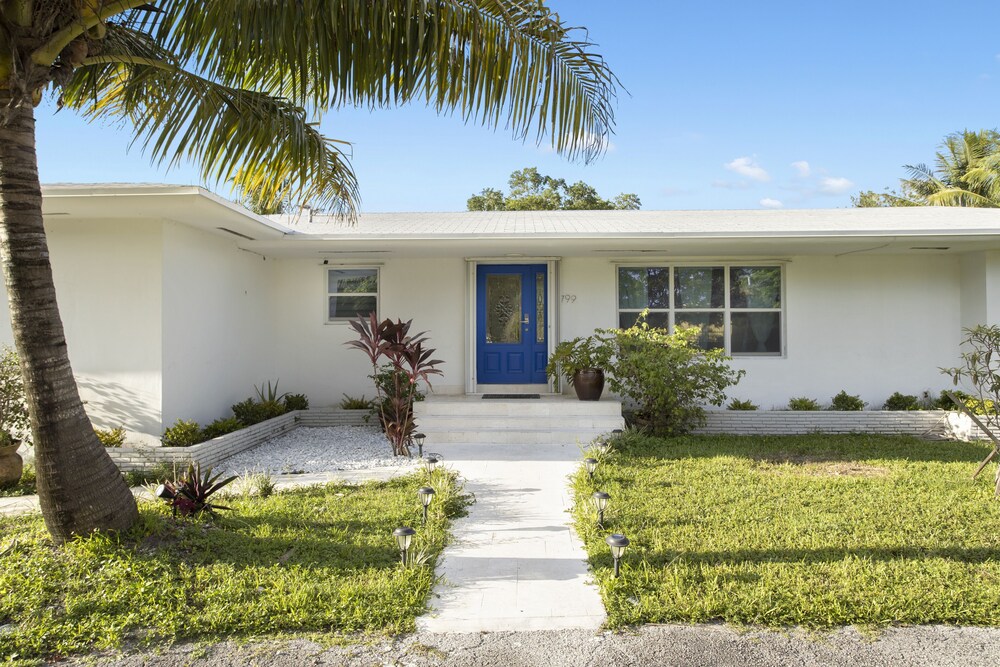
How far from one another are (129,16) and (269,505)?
4.04 meters

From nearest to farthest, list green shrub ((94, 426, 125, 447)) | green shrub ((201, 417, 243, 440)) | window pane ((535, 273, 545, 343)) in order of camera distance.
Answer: green shrub ((94, 426, 125, 447)) < green shrub ((201, 417, 243, 440)) < window pane ((535, 273, 545, 343))

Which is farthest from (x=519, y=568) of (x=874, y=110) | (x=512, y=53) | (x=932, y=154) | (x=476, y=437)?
(x=932, y=154)

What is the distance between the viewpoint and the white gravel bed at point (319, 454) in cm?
728

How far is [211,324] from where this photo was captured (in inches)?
337

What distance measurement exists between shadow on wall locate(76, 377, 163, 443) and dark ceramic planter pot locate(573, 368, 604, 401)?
18.3 ft

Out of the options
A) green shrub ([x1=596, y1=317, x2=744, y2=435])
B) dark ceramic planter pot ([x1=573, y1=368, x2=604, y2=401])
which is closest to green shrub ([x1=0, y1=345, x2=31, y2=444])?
dark ceramic planter pot ([x1=573, y1=368, x2=604, y2=401])

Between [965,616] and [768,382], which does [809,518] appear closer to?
[965,616]

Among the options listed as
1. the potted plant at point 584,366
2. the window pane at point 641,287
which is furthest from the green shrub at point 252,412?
the window pane at point 641,287

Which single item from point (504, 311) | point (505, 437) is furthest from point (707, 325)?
point (505, 437)

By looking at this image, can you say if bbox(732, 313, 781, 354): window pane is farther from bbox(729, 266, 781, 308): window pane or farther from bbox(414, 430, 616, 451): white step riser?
bbox(414, 430, 616, 451): white step riser

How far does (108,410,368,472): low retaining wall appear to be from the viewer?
22.5 feet

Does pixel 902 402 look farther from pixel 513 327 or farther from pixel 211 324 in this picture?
pixel 211 324

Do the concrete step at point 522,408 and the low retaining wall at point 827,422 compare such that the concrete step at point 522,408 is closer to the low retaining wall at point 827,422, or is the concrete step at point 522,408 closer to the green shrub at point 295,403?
the low retaining wall at point 827,422

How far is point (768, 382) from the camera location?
10.2m
